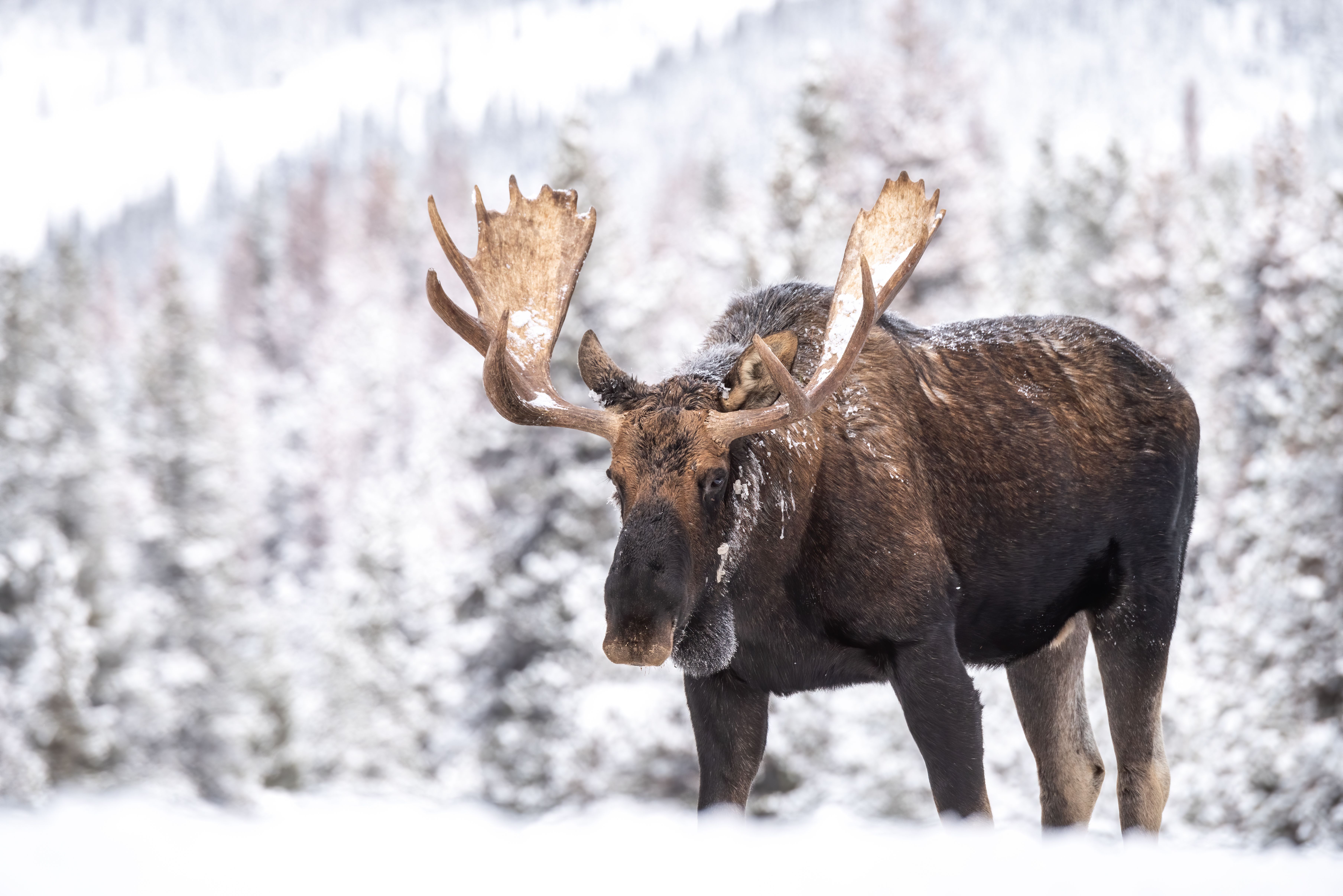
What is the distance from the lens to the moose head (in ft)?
13.1

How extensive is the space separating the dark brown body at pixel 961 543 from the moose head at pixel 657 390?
0.09 meters

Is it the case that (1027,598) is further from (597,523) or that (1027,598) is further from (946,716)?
(597,523)

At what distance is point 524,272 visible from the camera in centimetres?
533

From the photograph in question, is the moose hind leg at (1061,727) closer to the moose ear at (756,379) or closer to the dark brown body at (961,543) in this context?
the dark brown body at (961,543)

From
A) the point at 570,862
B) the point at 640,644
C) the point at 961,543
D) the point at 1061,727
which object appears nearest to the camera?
the point at 570,862

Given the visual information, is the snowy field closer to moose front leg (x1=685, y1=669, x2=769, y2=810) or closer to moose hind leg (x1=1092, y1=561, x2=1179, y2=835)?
moose front leg (x1=685, y1=669, x2=769, y2=810)

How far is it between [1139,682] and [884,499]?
4.48 feet

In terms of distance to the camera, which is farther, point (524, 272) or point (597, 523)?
point (597, 523)

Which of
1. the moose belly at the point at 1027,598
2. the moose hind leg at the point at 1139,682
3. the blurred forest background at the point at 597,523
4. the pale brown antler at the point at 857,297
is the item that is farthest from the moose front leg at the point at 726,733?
the blurred forest background at the point at 597,523

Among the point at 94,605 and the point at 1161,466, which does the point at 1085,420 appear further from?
the point at 94,605

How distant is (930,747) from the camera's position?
4.34m

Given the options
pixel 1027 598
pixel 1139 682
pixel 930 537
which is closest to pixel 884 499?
pixel 930 537

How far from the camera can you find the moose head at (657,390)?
13.1 feet

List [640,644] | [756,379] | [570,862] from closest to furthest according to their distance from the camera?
[570,862]
[640,644]
[756,379]
